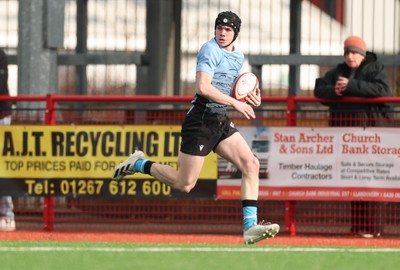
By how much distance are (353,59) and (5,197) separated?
408 cm

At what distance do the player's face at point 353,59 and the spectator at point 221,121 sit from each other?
9.06 feet

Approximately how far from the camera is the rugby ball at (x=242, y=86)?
12125 mm

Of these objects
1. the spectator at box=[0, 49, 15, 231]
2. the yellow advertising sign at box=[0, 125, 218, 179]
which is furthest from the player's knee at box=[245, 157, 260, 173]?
the spectator at box=[0, 49, 15, 231]

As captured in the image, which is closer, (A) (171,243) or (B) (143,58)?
(A) (171,243)

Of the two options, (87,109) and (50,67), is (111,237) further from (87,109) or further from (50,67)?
(50,67)

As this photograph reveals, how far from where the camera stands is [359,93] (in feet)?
48.2

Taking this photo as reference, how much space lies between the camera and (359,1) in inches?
764

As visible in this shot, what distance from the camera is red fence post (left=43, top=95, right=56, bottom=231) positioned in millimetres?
15320

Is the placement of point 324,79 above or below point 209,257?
above

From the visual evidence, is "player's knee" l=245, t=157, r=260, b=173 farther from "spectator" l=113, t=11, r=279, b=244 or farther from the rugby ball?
the rugby ball

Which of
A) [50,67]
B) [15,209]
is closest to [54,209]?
[15,209]

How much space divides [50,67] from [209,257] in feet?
18.8

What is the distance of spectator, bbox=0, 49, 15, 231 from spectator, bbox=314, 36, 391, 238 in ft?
10.9

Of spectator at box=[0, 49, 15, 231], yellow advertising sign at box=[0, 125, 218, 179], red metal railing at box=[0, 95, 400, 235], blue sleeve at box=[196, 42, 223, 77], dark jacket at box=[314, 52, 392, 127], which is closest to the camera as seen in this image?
blue sleeve at box=[196, 42, 223, 77]
